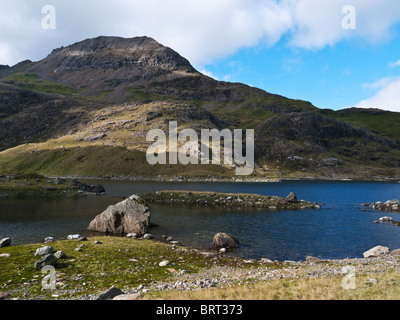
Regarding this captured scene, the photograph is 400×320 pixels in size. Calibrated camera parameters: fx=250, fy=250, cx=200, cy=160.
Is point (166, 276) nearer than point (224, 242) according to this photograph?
Yes

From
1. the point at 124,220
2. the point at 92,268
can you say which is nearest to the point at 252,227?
the point at 124,220

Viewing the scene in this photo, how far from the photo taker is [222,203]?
293 feet

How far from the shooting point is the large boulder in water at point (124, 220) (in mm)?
50438

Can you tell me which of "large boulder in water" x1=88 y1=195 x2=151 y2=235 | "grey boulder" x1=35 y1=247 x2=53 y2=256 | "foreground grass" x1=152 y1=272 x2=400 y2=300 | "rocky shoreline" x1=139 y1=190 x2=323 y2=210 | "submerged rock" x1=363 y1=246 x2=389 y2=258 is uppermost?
"foreground grass" x1=152 y1=272 x2=400 y2=300

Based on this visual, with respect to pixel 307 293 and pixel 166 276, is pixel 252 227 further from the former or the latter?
pixel 307 293

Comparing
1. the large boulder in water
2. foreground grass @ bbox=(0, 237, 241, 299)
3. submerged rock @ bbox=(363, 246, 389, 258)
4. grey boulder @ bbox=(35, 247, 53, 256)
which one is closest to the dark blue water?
submerged rock @ bbox=(363, 246, 389, 258)

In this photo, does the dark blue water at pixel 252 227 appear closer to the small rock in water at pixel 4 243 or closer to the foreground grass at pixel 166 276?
the foreground grass at pixel 166 276

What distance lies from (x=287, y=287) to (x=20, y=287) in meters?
21.7

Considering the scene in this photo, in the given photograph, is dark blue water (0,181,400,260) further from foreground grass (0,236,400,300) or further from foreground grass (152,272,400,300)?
foreground grass (152,272,400,300)

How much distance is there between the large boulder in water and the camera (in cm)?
5044

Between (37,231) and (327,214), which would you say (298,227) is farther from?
(37,231)

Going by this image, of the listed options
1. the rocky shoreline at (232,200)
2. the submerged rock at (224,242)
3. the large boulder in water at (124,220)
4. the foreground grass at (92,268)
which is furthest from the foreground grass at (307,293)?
the rocky shoreline at (232,200)

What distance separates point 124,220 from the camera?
51.4 m

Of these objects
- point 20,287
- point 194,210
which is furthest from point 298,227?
point 20,287
